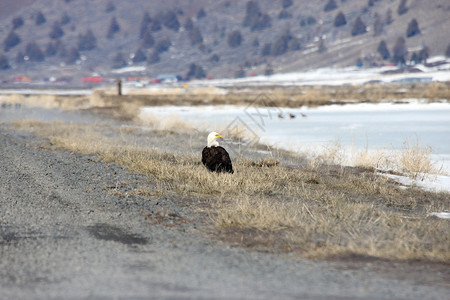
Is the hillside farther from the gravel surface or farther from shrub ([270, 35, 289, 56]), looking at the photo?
the gravel surface

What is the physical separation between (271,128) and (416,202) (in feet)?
48.6

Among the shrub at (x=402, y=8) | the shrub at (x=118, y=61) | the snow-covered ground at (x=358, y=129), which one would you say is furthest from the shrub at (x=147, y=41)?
the snow-covered ground at (x=358, y=129)

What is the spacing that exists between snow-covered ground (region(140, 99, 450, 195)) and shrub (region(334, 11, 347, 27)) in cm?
14149

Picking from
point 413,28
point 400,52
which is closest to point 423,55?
point 400,52

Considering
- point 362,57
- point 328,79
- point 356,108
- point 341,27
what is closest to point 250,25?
point 341,27

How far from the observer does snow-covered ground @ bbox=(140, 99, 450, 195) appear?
45.5 ft

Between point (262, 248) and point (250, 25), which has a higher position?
point (250, 25)

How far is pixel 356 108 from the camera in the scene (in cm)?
3331

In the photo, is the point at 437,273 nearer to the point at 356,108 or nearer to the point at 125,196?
the point at 125,196

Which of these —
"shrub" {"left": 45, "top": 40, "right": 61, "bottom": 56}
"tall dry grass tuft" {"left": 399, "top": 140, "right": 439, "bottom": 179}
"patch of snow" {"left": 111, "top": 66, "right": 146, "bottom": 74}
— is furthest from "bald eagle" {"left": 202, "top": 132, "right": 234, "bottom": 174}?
"shrub" {"left": 45, "top": 40, "right": 61, "bottom": 56}

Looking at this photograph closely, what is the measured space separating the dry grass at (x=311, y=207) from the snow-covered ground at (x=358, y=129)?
189 centimetres

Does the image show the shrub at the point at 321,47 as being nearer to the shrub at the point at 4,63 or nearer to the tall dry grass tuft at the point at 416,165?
the shrub at the point at 4,63

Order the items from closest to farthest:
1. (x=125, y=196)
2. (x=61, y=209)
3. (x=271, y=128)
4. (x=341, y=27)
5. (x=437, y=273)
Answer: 1. (x=437, y=273)
2. (x=61, y=209)
3. (x=125, y=196)
4. (x=271, y=128)
5. (x=341, y=27)

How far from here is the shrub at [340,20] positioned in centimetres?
16950
